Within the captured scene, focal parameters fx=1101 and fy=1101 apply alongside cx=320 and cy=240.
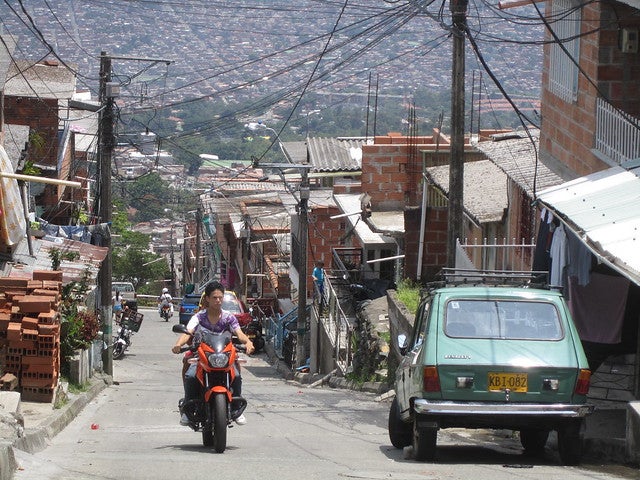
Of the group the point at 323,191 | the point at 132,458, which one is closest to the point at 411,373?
the point at 132,458

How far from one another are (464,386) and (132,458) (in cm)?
318

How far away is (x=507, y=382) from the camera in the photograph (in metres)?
10.4

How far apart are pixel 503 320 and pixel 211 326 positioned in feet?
9.73

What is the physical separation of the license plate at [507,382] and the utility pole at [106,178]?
17.5 metres

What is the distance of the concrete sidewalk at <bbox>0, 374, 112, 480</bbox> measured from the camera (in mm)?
8477

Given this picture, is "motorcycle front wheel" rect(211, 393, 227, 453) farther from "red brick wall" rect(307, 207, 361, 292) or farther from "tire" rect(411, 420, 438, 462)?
"red brick wall" rect(307, 207, 361, 292)

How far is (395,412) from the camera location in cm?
1207

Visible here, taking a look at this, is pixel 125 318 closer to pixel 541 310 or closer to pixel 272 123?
pixel 272 123

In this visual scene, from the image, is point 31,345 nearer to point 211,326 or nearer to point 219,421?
point 211,326

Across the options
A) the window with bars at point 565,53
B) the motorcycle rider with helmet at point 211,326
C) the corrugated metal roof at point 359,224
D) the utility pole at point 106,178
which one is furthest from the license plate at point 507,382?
the corrugated metal roof at point 359,224

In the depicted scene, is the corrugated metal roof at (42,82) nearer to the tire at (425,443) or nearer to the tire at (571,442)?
the tire at (425,443)

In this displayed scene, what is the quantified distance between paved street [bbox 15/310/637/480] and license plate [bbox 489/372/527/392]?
71 cm

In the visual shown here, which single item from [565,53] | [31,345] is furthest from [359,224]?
[31,345]

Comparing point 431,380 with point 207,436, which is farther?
point 207,436
